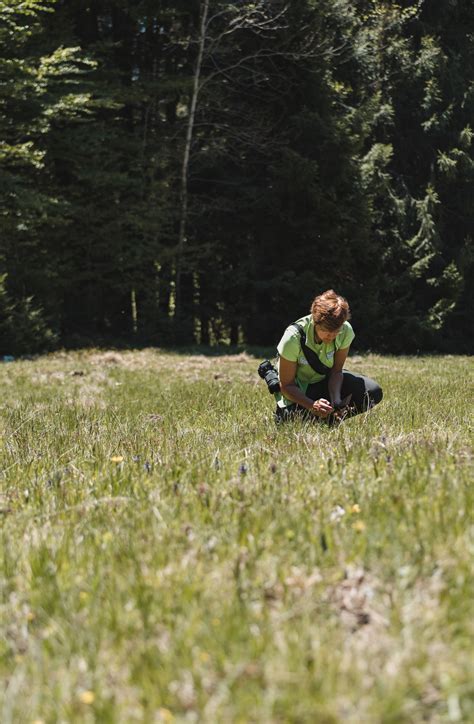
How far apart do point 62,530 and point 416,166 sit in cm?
2591

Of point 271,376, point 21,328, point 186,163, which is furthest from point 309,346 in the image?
point 186,163

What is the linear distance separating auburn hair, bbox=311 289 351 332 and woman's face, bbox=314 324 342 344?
0.04m

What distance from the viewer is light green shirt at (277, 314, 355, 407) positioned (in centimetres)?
591

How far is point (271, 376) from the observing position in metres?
6.41

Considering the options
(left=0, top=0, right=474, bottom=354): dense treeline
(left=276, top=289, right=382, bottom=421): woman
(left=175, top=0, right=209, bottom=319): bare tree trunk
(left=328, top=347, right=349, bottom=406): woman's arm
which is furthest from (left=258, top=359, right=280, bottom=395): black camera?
(left=175, top=0, right=209, bottom=319): bare tree trunk

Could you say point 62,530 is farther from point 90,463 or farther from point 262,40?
point 262,40

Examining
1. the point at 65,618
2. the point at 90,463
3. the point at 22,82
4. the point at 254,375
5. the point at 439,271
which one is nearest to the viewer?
the point at 65,618

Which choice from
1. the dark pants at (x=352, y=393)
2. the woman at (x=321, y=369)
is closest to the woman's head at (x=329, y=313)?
the woman at (x=321, y=369)

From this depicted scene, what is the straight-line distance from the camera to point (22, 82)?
1686cm

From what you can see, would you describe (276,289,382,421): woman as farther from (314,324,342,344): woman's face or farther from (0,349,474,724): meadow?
(0,349,474,724): meadow

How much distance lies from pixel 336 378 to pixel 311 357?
372mm

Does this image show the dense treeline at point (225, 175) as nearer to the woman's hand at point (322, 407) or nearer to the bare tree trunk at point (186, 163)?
the bare tree trunk at point (186, 163)

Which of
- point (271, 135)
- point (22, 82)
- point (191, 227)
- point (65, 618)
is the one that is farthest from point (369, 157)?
point (65, 618)

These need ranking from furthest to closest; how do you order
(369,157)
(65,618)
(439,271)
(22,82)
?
(439,271) → (369,157) → (22,82) → (65,618)
